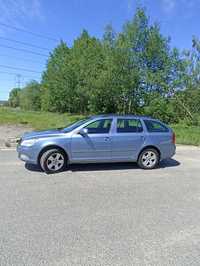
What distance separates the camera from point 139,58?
74.4 feet

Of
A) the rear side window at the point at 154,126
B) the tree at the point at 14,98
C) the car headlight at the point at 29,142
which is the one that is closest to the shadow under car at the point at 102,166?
the car headlight at the point at 29,142

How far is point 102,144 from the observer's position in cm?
657

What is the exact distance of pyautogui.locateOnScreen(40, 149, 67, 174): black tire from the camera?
243 inches

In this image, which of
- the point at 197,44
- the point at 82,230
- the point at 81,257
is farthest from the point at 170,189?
the point at 197,44

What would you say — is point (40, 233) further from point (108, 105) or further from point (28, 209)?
point (108, 105)

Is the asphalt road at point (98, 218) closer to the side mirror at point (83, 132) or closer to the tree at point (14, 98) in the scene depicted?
the side mirror at point (83, 132)

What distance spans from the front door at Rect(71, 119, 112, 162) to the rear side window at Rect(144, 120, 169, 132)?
1.23m

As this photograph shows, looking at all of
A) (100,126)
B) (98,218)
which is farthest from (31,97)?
(98,218)

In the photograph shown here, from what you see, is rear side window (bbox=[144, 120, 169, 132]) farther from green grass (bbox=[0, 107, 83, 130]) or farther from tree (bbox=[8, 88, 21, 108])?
tree (bbox=[8, 88, 21, 108])

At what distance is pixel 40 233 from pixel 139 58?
2173cm

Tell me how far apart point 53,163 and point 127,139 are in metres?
2.20

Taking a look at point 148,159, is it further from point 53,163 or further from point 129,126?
point 53,163

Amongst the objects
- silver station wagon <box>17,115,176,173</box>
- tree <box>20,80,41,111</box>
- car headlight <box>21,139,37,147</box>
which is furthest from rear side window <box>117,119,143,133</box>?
tree <box>20,80,41,111</box>

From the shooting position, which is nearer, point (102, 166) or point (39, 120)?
point (102, 166)
